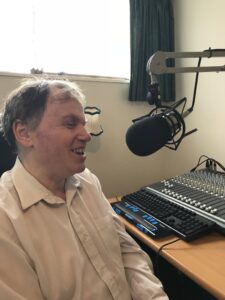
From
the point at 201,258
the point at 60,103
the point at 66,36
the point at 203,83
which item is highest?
the point at 66,36

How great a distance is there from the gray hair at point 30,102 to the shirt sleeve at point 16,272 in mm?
382

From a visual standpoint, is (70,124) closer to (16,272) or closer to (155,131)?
(155,131)

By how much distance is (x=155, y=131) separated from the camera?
0.84 metres

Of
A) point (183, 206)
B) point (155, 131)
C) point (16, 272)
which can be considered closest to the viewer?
point (16, 272)

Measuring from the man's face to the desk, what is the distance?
0.39m

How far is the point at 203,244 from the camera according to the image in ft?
3.16

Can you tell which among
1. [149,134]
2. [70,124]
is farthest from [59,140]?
[149,134]

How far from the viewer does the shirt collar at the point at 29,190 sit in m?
0.87

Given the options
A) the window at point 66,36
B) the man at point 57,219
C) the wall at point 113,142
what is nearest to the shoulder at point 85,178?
the man at point 57,219

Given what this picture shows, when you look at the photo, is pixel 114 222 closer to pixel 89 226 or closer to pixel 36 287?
pixel 89 226

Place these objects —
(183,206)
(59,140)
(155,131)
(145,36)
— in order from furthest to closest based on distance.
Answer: (145,36) → (183,206) → (59,140) → (155,131)

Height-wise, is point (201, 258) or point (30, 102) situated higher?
point (30, 102)

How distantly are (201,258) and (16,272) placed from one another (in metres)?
0.56

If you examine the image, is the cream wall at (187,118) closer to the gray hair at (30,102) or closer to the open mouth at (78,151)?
the gray hair at (30,102)
